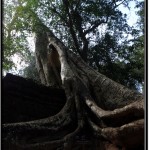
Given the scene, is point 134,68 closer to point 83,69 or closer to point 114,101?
point 114,101

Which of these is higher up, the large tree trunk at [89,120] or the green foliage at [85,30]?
the green foliage at [85,30]

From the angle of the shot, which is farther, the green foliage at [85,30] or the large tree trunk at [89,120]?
the green foliage at [85,30]

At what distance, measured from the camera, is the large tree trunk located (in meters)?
1.86

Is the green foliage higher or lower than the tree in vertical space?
higher

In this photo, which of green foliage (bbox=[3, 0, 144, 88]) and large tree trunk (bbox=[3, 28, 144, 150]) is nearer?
large tree trunk (bbox=[3, 28, 144, 150])

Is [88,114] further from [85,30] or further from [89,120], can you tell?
[85,30]

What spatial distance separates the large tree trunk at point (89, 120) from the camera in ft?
6.12

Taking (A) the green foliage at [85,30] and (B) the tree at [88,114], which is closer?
(B) the tree at [88,114]

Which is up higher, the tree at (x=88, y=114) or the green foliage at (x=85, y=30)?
the green foliage at (x=85, y=30)

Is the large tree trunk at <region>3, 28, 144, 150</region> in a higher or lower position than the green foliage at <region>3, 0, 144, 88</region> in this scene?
lower

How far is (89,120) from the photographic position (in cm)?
214

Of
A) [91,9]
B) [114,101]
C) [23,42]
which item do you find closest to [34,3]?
[23,42]

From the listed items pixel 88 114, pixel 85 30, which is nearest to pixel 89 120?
pixel 88 114

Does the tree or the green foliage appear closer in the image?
the tree
